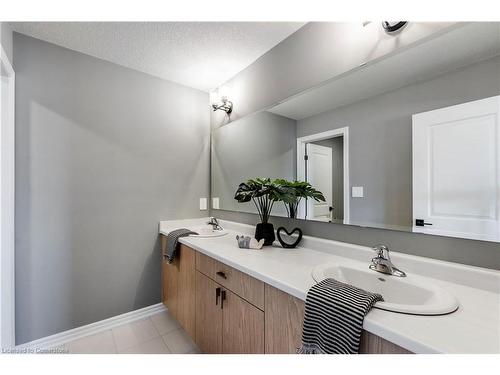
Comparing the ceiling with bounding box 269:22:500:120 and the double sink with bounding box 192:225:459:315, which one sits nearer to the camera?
the double sink with bounding box 192:225:459:315

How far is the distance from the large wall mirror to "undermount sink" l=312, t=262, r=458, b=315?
259 mm

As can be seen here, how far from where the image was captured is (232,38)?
1.61m

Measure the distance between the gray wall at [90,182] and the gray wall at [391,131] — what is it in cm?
160

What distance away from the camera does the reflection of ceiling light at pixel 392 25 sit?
3.31 ft

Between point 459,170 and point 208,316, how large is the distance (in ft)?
4.81

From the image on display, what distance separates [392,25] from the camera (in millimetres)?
1029

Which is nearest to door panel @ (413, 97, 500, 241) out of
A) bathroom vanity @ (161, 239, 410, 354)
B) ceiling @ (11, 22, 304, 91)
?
bathroom vanity @ (161, 239, 410, 354)

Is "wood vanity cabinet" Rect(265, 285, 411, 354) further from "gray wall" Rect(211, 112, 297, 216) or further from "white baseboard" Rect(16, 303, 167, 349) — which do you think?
"white baseboard" Rect(16, 303, 167, 349)

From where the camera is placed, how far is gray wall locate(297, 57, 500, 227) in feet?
2.86

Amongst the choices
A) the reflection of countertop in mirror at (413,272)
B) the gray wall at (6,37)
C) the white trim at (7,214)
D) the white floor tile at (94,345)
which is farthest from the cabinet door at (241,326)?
the gray wall at (6,37)

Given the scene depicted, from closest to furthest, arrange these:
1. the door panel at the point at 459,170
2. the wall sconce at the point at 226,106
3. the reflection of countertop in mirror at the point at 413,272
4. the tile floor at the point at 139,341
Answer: the reflection of countertop in mirror at the point at 413,272, the door panel at the point at 459,170, the tile floor at the point at 139,341, the wall sconce at the point at 226,106

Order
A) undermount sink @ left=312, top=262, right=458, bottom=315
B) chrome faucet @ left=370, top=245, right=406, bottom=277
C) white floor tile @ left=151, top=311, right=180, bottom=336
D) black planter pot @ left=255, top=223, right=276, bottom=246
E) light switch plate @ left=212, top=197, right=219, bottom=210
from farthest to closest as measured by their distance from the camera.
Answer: light switch plate @ left=212, top=197, right=219, bottom=210 < white floor tile @ left=151, top=311, right=180, bottom=336 < black planter pot @ left=255, top=223, right=276, bottom=246 < chrome faucet @ left=370, top=245, right=406, bottom=277 < undermount sink @ left=312, top=262, right=458, bottom=315

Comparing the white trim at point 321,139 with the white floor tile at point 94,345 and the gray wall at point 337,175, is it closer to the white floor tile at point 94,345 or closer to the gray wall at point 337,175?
the gray wall at point 337,175

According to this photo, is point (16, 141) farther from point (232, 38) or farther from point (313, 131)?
point (313, 131)
